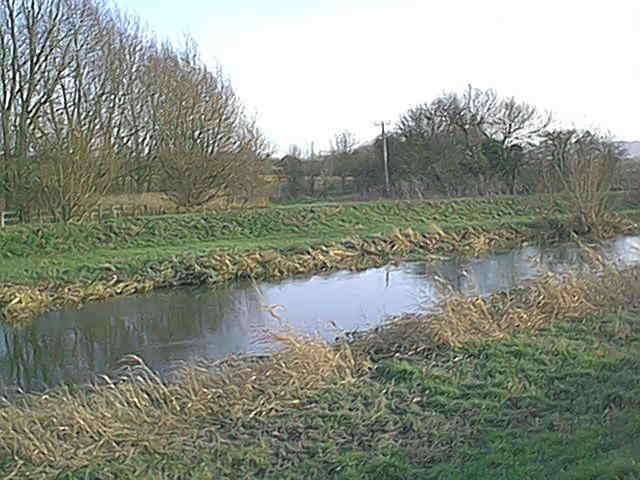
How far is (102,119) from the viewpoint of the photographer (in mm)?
23031

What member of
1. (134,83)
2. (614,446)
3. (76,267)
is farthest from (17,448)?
(134,83)

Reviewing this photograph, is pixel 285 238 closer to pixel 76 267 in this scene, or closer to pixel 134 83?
pixel 76 267

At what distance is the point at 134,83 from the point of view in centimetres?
2434

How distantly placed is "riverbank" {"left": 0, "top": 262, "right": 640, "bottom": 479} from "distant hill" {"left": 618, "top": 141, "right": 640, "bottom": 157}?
24.4 meters

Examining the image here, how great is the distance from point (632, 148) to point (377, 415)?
30.7 metres

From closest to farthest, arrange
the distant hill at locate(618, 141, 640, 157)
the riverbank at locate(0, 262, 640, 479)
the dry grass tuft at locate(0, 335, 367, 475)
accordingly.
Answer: the riverbank at locate(0, 262, 640, 479)
the dry grass tuft at locate(0, 335, 367, 475)
the distant hill at locate(618, 141, 640, 157)

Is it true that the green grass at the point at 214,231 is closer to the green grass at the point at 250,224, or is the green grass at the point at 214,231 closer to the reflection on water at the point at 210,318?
the green grass at the point at 250,224

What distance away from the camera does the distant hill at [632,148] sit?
2954 cm

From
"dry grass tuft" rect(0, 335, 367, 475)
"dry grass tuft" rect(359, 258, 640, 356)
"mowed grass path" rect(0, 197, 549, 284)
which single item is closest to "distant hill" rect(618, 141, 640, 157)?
"mowed grass path" rect(0, 197, 549, 284)

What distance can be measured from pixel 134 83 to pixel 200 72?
2.62 meters

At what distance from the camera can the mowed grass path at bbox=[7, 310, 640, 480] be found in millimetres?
4441

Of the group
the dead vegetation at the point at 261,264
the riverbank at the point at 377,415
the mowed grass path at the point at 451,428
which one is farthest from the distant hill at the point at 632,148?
the mowed grass path at the point at 451,428

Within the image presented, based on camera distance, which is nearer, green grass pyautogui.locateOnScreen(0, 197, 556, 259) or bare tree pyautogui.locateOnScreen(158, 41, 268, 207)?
green grass pyautogui.locateOnScreen(0, 197, 556, 259)

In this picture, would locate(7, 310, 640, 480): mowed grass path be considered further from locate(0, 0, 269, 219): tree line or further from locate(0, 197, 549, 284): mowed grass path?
locate(0, 0, 269, 219): tree line
